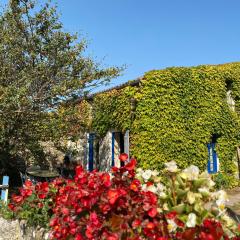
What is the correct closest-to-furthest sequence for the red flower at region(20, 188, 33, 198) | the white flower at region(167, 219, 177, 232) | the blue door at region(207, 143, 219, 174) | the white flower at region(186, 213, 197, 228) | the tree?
the white flower at region(186, 213, 197, 228) < the white flower at region(167, 219, 177, 232) < the red flower at region(20, 188, 33, 198) < the tree < the blue door at region(207, 143, 219, 174)

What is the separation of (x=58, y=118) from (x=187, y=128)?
5813mm

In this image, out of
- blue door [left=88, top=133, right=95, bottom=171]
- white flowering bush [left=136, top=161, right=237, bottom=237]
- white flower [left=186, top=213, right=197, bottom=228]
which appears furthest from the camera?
blue door [left=88, top=133, right=95, bottom=171]

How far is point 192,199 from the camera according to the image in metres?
3.02

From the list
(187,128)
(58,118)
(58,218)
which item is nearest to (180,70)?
(187,128)

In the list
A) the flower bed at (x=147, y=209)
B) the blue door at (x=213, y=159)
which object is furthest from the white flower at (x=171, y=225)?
the blue door at (x=213, y=159)

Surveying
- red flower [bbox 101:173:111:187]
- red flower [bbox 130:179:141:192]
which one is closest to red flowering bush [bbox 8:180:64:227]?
red flower [bbox 101:173:111:187]

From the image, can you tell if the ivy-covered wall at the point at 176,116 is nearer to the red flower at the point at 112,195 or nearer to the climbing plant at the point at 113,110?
the climbing plant at the point at 113,110

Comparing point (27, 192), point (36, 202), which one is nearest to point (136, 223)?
point (27, 192)

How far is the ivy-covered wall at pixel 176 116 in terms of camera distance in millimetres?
12836

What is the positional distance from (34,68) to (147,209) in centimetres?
862

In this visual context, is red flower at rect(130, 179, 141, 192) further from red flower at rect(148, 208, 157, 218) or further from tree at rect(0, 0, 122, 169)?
tree at rect(0, 0, 122, 169)

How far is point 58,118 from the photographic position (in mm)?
10750

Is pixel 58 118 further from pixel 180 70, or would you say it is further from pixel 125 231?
pixel 125 231

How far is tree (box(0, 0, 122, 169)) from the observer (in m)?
10.2
